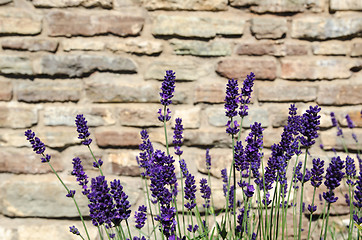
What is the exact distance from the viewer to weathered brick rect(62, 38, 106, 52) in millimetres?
2352

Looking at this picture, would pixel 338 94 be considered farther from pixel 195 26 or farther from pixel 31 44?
pixel 31 44

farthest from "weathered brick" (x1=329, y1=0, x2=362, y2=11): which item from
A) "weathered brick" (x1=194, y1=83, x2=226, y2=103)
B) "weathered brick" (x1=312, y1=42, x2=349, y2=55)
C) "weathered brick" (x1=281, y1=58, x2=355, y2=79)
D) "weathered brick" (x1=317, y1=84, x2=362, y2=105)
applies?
"weathered brick" (x1=194, y1=83, x2=226, y2=103)

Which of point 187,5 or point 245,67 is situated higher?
point 187,5

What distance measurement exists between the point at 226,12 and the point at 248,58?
1.09 ft

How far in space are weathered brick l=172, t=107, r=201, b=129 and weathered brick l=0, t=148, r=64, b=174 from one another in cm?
85

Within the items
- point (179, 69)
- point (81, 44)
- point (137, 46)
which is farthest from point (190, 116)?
point (81, 44)

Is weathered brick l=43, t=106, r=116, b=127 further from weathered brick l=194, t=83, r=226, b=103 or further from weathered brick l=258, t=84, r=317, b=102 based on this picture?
weathered brick l=258, t=84, r=317, b=102

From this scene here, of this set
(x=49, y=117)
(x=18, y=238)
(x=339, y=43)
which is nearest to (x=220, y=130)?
(x=339, y=43)

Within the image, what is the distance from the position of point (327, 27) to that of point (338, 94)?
44cm

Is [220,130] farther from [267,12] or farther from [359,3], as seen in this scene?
[359,3]

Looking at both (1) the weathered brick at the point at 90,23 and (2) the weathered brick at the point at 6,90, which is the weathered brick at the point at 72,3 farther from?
(2) the weathered brick at the point at 6,90

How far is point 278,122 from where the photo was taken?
94.8 inches

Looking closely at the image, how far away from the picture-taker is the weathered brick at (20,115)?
2367mm

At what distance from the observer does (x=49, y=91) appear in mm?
2361
